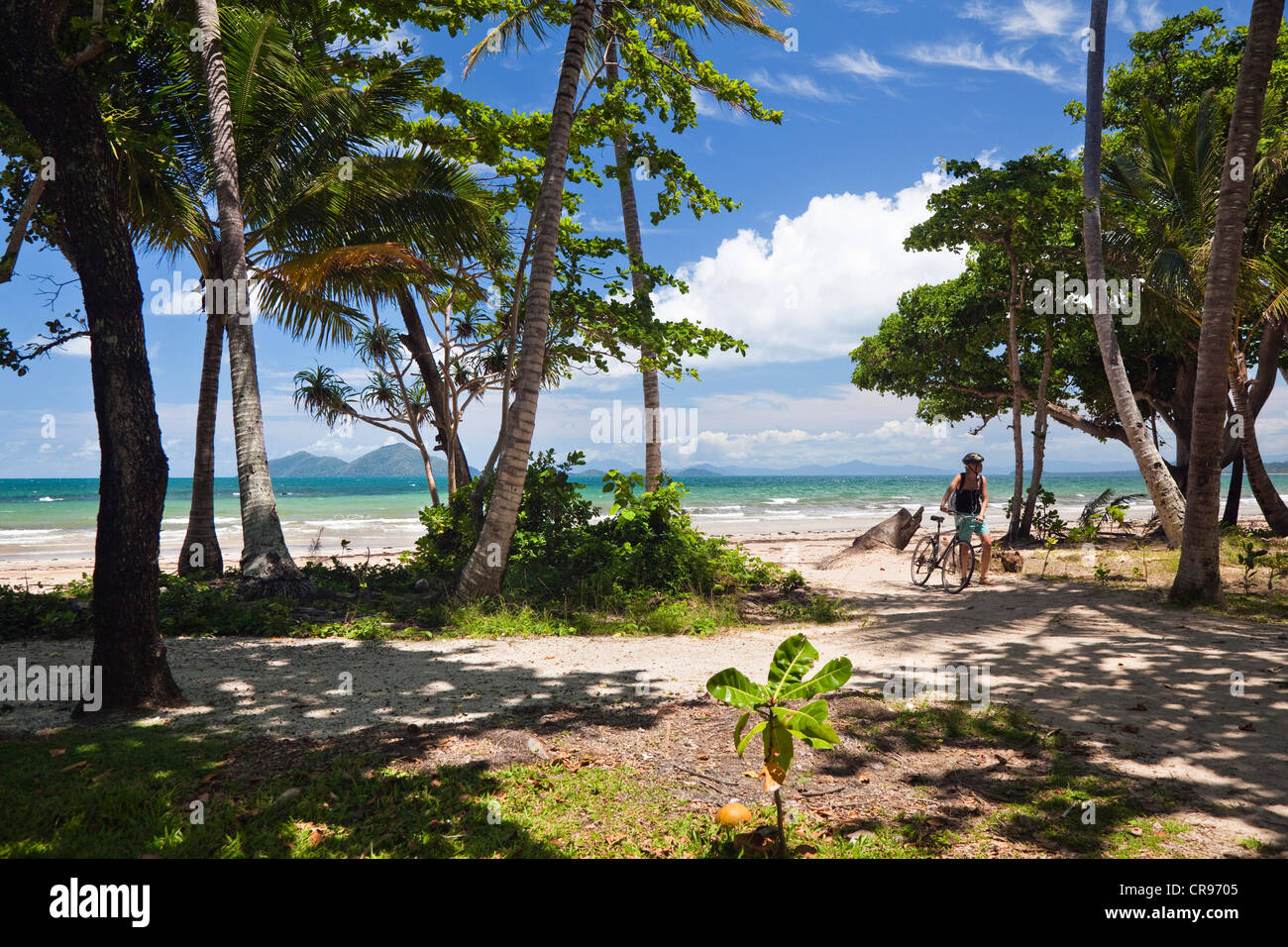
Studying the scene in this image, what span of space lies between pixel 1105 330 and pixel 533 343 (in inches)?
400

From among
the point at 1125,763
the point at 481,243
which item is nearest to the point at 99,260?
the point at 1125,763

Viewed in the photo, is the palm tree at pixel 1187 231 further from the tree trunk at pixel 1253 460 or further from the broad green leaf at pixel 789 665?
the broad green leaf at pixel 789 665

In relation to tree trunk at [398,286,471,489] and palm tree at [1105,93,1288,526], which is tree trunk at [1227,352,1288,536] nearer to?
palm tree at [1105,93,1288,526]

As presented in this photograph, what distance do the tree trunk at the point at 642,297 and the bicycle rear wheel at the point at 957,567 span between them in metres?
4.99

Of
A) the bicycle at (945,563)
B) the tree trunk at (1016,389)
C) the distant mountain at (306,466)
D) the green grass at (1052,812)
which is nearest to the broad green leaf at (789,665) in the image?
the green grass at (1052,812)

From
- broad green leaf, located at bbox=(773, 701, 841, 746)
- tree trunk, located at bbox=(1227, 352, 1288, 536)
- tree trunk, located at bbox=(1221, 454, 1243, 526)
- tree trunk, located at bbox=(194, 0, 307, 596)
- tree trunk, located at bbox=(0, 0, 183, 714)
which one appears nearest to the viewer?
broad green leaf, located at bbox=(773, 701, 841, 746)

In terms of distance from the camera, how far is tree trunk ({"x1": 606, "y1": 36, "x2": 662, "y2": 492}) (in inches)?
449

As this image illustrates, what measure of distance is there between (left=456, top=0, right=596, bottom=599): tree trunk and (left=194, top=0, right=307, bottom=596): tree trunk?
2.81 m

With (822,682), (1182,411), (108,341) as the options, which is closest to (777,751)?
(822,682)

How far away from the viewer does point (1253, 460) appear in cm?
1469

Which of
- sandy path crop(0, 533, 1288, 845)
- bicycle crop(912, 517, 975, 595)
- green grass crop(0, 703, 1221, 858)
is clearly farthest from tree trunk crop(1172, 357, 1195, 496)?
green grass crop(0, 703, 1221, 858)

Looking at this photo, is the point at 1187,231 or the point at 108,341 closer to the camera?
the point at 108,341

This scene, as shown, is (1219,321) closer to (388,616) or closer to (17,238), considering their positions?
(388,616)
